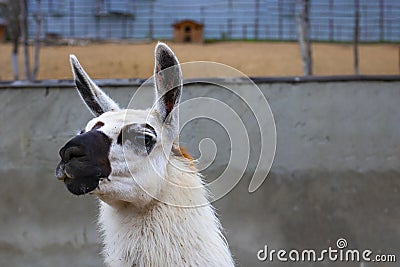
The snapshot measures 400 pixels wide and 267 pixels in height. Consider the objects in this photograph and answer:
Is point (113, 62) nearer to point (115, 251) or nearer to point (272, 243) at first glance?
point (272, 243)

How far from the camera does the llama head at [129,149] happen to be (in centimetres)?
353

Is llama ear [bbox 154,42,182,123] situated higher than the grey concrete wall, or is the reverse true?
llama ear [bbox 154,42,182,123]

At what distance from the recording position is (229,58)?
99.5ft

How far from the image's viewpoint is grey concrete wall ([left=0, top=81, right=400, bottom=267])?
7117 mm

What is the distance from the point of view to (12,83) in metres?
7.43

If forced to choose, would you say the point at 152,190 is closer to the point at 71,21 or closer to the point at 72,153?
the point at 72,153

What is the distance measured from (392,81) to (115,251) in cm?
430

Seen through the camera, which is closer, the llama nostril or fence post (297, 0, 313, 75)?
the llama nostril

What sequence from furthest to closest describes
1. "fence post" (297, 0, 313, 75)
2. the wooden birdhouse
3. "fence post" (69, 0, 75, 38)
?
the wooden birdhouse, "fence post" (69, 0, 75, 38), "fence post" (297, 0, 313, 75)

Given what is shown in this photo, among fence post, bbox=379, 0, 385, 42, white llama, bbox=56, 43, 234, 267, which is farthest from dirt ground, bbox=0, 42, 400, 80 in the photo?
white llama, bbox=56, 43, 234, 267

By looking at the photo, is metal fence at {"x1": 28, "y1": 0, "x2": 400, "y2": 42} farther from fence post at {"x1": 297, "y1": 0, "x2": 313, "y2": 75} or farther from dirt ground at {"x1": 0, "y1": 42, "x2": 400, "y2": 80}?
fence post at {"x1": 297, "y1": 0, "x2": 313, "y2": 75}

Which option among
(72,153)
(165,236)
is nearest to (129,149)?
(72,153)

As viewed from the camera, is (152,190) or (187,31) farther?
(187,31)

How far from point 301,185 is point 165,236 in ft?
11.9
